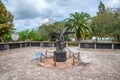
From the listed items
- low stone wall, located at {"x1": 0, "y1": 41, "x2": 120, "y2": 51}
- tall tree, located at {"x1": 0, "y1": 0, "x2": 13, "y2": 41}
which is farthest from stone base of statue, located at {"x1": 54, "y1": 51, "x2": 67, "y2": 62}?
tall tree, located at {"x1": 0, "y1": 0, "x2": 13, "y2": 41}

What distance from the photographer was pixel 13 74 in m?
12.1

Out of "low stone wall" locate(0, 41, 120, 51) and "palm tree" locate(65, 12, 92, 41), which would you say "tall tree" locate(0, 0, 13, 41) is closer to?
"low stone wall" locate(0, 41, 120, 51)

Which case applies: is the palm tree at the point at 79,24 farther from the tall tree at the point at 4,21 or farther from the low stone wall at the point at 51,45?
the tall tree at the point at 4,21

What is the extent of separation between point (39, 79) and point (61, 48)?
6344 mm

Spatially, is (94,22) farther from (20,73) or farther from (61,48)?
(20,73)

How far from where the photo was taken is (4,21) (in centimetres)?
3272

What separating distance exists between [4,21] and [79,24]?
1557cm

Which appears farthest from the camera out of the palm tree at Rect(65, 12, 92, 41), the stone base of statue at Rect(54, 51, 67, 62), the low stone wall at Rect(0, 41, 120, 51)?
the palm tree at Rect(65, 12, 92, 41)

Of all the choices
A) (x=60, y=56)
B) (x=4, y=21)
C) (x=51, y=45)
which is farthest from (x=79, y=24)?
(x=60, y=56)

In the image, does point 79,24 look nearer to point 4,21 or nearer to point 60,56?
point 4,21

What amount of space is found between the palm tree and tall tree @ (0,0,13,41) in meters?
12.4

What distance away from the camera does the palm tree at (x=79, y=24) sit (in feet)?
117

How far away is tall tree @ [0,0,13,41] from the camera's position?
3132 cm

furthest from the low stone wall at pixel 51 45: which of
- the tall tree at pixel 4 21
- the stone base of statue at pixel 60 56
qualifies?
the stone base of statue at pixel 60 56
